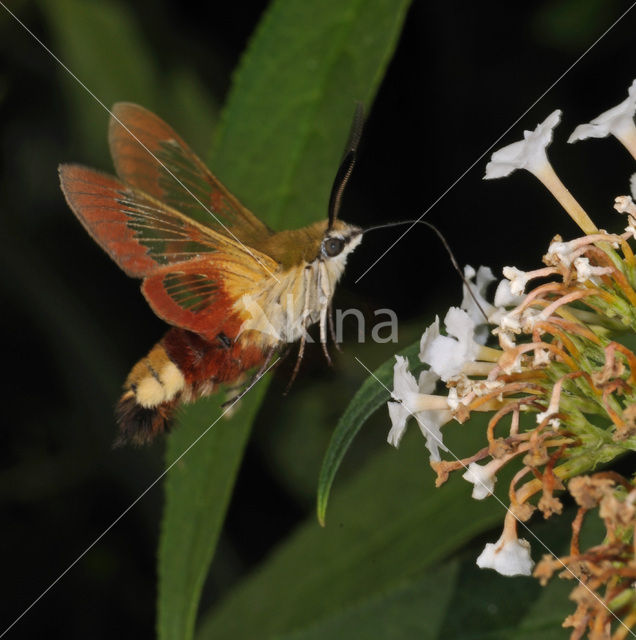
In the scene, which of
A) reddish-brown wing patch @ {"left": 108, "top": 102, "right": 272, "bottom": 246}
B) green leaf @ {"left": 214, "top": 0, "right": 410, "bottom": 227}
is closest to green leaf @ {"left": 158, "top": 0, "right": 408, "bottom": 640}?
green leaf @ {"left": 214, "top": 0, "right": 410, "bottom": 227}

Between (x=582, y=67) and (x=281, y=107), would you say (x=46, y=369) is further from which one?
(x=582, y=67)

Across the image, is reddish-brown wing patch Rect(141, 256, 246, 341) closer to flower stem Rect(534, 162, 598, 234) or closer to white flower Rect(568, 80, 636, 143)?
flower stem Rect(534, 162, 598, 234)

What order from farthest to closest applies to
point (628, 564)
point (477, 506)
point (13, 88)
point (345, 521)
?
point (13, 88) → point (345, 521) → point (477, 506) → point (628, 564)

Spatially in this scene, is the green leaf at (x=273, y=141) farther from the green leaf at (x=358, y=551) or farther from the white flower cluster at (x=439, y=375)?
the white flower cluster at (x=439, y=375)

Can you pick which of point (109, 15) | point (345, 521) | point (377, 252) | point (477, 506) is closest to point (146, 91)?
point (109, 15)

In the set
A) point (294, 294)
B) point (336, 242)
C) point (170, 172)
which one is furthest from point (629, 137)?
point (170, 172)

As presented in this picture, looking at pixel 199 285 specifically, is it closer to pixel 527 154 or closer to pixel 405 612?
pixel 527 154
